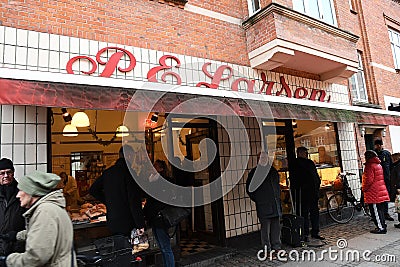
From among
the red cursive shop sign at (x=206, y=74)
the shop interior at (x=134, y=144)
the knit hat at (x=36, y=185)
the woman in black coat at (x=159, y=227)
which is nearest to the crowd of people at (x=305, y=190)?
the shop interior at (x=134, y=144)

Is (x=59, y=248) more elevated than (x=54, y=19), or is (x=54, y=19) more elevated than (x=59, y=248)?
(x=54, y=19)

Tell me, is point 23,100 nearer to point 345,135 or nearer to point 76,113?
point 76,113

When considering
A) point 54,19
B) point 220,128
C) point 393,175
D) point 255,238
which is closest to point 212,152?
point 220,128

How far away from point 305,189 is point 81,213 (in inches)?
191

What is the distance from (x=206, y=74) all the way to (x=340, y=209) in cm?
571

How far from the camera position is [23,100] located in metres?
3.19

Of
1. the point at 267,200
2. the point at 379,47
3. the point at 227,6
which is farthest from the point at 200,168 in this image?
the point at 379,47

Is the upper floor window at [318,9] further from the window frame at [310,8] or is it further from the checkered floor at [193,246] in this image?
the checkered floor at [193,246]

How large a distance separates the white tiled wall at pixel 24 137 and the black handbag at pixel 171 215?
1.97 meters

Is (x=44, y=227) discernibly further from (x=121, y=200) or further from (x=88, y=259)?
(x=121, y=200)

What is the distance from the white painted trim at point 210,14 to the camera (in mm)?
6671

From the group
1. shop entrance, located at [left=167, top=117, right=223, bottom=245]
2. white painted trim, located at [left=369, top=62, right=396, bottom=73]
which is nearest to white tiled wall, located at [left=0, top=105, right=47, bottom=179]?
shop entrance, located at [left=167, top=117, right=223, bottom=245]

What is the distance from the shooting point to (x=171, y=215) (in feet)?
15.2

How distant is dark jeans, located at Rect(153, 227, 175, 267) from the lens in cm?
459
